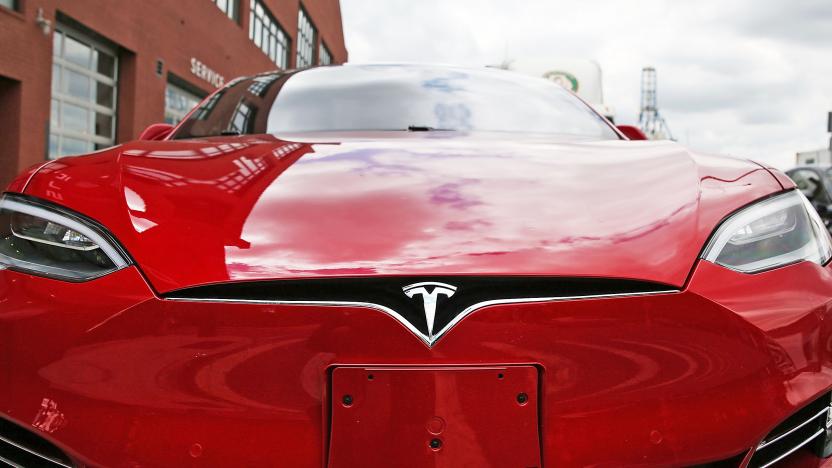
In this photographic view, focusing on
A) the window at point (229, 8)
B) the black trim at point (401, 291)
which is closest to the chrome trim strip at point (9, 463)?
the black trim at point (401, 291)

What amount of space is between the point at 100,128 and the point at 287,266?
16.5 meters

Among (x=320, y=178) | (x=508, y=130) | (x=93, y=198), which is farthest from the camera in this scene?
(x=508, y=130)

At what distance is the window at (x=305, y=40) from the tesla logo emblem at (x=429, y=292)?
31449 millimetres

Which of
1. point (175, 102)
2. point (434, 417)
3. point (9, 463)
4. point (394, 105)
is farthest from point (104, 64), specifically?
point (434, 417)

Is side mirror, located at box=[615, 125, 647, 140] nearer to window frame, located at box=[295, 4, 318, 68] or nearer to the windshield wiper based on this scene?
the windshield wiper

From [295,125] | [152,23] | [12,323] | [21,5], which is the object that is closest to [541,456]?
[12,323]

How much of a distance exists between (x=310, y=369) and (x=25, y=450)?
570mm

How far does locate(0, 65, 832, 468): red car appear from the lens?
1139mm

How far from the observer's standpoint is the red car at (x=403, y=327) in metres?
1.14

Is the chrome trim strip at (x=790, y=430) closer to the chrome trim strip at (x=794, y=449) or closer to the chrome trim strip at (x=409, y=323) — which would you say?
the chrome trim strip at (x=794, y=449)

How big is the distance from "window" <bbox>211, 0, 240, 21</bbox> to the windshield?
19.6 metres

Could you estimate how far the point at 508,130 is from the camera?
237 cm

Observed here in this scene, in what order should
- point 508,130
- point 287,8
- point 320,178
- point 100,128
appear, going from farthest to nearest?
point 287,8 → point 100,128 → point 508,130 → point 320,178

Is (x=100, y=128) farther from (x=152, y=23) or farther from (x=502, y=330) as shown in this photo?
(x=502, y=330)
